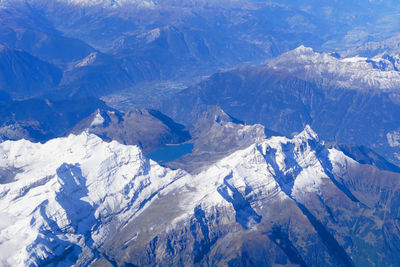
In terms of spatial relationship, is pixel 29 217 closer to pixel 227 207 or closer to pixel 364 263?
pixel 227 207

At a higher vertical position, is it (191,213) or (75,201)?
(75,201)

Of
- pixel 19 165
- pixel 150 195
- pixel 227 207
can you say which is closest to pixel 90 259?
pixel 150 195

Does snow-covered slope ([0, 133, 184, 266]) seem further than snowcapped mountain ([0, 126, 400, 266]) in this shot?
No

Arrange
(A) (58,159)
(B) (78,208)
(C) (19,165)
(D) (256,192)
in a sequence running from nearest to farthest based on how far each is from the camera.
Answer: (B) (78,208), (D) (256,192), (A) (58,159), (C) (19,165)

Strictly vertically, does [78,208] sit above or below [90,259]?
above

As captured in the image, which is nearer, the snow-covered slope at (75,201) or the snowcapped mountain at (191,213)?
the snow-covered slope at (75,201)

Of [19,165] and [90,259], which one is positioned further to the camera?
[19,165]

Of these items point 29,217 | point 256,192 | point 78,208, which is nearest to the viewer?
point 29,217

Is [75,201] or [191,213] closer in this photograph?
[191,213]
